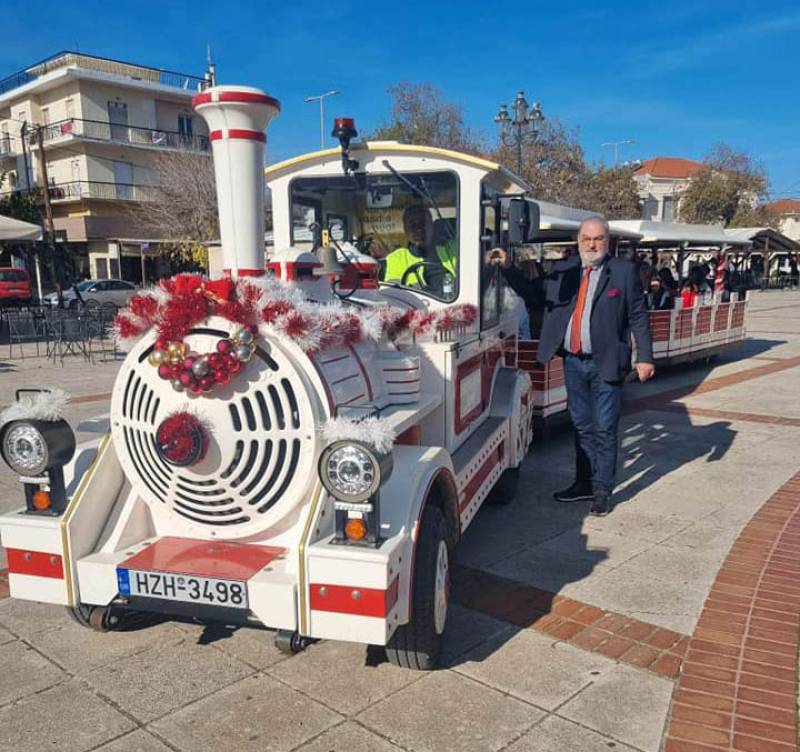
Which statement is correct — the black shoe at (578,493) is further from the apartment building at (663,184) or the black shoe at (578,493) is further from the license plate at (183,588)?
the apartment building at (663,184)

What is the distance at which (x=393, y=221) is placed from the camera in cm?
447

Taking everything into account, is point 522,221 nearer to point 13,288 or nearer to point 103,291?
point 13,288

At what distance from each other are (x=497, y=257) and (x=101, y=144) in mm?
34084

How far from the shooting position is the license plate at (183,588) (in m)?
2.59

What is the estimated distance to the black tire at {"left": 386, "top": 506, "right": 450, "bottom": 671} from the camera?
2.82m

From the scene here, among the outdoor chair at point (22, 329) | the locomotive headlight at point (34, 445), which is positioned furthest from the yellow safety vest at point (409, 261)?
the outdoor chair at point (22, 329)

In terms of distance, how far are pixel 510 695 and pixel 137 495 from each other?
1836 mm

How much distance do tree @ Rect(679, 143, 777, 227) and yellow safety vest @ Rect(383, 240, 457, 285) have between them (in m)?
46.4

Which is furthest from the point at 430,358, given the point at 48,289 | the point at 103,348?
the point at 48,289

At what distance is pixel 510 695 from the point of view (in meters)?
2.88

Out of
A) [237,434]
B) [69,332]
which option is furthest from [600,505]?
[69,332]

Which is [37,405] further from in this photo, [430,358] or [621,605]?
[621,605]

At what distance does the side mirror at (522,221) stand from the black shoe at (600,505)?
6.73 feet

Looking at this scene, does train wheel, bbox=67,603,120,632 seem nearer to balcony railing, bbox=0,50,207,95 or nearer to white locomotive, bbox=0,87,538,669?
white locomotive, bbox=0,87,538,669
